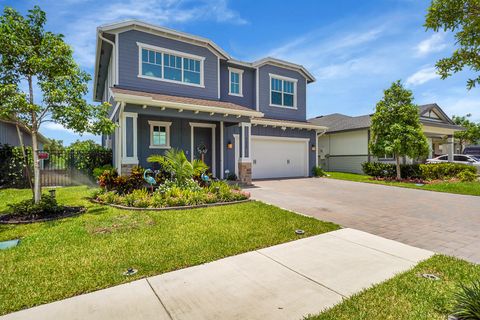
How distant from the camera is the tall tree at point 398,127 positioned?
14.0m

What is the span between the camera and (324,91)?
18.5 m

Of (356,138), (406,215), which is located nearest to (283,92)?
(356,138)

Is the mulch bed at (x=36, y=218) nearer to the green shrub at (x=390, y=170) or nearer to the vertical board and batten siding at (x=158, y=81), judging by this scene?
the vertical board and batten siding at (x=158, y=81)

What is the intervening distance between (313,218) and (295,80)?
1299 centimetres

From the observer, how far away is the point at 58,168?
41.0 feet

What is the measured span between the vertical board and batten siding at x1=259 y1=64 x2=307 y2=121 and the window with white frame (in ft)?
0.91

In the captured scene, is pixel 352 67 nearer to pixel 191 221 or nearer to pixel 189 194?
pixel 189 194

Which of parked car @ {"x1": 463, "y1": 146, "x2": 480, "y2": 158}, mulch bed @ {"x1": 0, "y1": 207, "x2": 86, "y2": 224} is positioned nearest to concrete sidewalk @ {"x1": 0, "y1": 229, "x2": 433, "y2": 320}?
mulch bed @ {"x1": 0, "y1": 207, "x2": 86, "y2": 224}

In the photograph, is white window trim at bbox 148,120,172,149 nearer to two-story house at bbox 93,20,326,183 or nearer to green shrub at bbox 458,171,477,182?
two-story house at bbox 93,20,326,183

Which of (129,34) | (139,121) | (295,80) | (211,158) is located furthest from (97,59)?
(295,80)

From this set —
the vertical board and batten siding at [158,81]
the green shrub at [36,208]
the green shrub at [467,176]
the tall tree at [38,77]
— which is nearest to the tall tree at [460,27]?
the tall tree at [38,77]

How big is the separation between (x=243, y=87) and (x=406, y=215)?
11238mm

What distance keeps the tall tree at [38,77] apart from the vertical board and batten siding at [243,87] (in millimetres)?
8475

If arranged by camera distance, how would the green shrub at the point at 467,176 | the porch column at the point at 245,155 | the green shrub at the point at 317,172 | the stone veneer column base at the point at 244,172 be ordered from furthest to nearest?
the green shrub at the point at 317,172 → the green shrub at the point at 467,176 → the stone veneer column base at the point at 244,172 → the porch column at the point at 245,155
